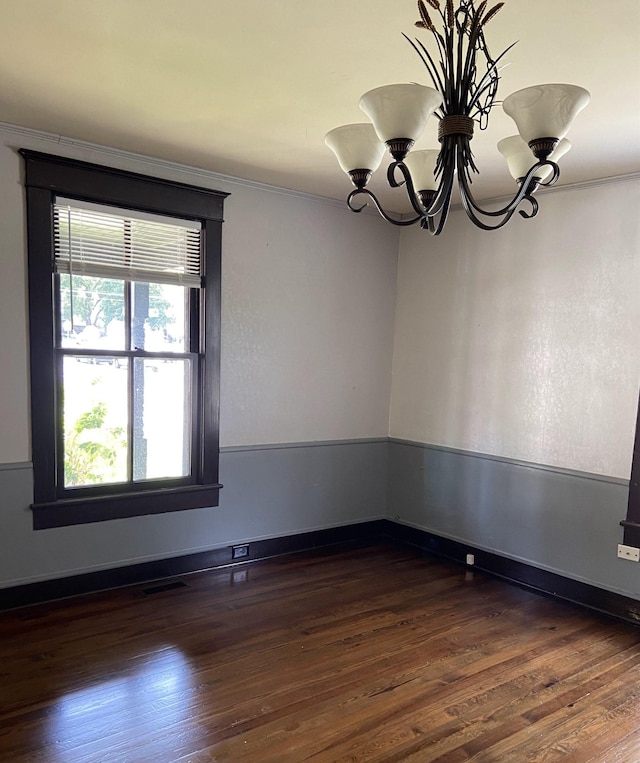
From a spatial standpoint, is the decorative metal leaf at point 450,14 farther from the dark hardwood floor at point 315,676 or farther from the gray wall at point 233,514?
the gray wall at point 233,514

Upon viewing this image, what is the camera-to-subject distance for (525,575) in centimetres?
375

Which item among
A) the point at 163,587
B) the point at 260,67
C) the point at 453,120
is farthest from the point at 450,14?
the point at 163,587

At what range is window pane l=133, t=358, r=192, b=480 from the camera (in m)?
3.54

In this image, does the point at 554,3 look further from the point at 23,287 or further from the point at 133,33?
the point at 23,287

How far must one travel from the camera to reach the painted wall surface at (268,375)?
10.1 ft

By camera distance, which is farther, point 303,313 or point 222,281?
point 303,313

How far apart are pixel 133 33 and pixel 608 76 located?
5.68 feet

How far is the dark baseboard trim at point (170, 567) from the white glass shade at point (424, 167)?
8.99 feet

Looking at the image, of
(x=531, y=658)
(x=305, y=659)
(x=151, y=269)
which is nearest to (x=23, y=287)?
(x=151, y=269)

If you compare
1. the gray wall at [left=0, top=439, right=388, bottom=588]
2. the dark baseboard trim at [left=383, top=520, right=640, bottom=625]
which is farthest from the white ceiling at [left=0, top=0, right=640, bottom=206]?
the dark baseboard trim at [left=383, top=520, right=640, bottom=625]

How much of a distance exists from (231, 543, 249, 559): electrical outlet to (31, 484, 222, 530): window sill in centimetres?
36

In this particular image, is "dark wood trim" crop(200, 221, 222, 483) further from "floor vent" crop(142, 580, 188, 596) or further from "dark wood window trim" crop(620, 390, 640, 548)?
"dark wood window trim" crop(620, 390, 640, 548)

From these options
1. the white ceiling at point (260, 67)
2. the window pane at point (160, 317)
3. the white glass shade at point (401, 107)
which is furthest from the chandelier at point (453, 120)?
the window pane at point (160, 317)

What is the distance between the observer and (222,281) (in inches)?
147
